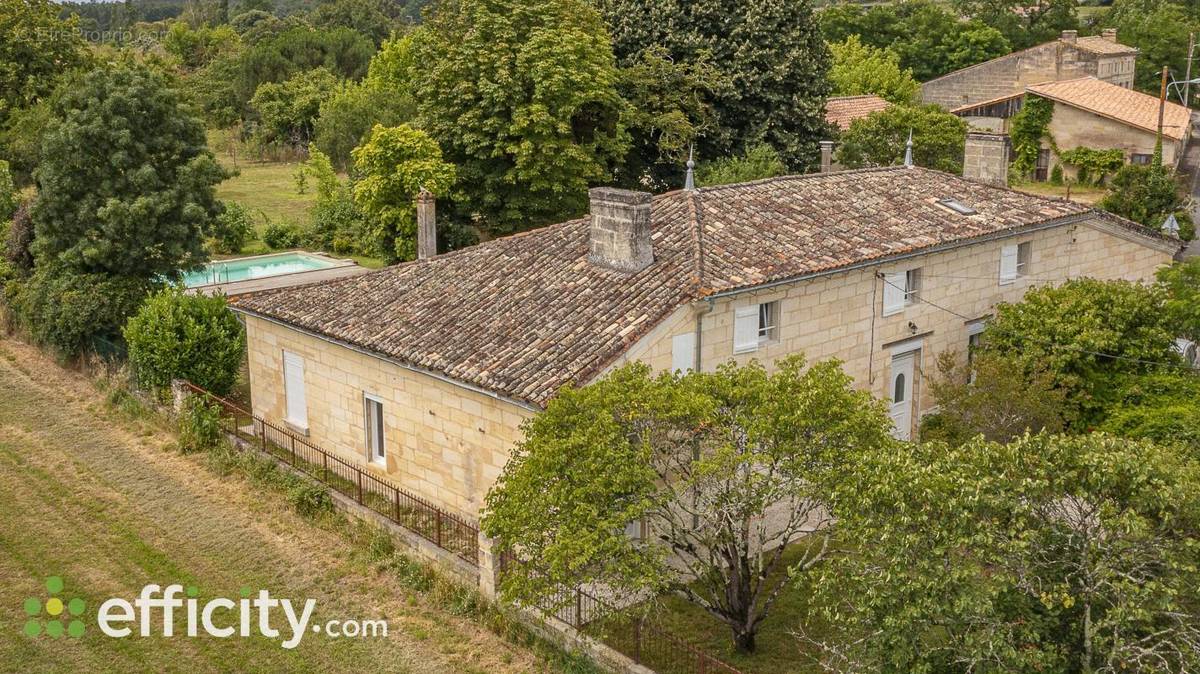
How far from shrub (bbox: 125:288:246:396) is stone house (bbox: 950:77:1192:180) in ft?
129

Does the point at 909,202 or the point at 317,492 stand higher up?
the point at 909,202

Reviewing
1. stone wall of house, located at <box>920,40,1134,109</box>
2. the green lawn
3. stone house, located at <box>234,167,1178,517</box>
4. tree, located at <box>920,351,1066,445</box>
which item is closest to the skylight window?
stone house, located at <box>234,167,1178,517</box>

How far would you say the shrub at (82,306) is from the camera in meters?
28.9

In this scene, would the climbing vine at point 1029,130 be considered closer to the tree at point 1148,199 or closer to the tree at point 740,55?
the tree at point 1148,199

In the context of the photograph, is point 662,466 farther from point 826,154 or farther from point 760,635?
point 826,154

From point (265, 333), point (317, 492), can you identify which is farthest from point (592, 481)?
point (265, 333)

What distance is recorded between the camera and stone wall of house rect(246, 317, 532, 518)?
1959 cm

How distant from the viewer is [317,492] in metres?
21.4

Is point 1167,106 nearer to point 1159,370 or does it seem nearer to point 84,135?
Result: point 1159,370

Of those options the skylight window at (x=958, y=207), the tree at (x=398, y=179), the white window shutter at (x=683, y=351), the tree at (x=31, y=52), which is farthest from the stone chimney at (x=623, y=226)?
the tree at (x=31, y=52)

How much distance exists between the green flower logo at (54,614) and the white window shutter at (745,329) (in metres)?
11.3

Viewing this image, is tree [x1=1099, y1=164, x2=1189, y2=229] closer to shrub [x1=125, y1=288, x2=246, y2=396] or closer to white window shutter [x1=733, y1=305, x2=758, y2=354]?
white window shutter [x1=733, y1=305, x2=758, y2=354]

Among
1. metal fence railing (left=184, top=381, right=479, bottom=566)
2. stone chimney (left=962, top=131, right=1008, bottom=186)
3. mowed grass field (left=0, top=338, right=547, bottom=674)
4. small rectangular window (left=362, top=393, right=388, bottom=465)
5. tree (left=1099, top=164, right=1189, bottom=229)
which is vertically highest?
stone chimney (left=962, top=131, right=1008, bottom=186)

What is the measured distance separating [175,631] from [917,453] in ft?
35.6
